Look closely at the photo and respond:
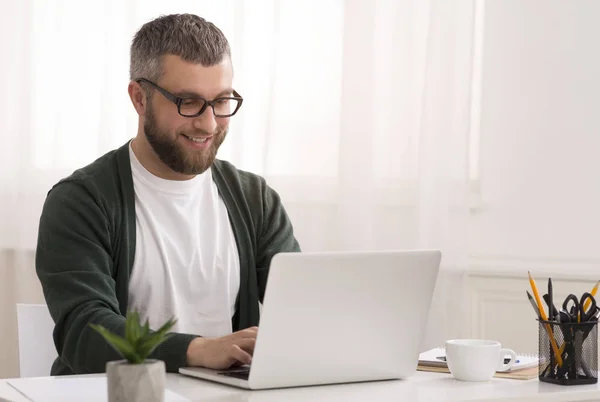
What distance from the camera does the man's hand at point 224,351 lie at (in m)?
1.69

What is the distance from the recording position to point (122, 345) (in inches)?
49.3

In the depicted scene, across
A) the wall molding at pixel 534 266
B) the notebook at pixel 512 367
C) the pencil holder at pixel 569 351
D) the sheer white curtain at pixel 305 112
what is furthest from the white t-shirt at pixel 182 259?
the wall molding at pixel 534 266

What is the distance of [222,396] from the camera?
1.53 meters

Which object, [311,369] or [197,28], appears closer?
[311,369]

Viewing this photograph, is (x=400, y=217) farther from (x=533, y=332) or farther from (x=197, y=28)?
(x=197, y=28)

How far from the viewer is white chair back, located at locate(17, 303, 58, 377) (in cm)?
217

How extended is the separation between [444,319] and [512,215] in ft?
1.36

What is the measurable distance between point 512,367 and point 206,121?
0.83 metres

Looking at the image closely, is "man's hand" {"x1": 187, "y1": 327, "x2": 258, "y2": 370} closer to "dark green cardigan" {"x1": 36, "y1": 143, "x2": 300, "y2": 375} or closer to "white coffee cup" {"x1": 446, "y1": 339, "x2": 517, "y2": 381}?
"dark green cardigan" {"x1": 36, "y1": 143, "x2": 300, "y2": 375}

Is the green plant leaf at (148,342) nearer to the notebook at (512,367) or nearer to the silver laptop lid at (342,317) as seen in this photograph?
the silver laptop lid at (342,317)

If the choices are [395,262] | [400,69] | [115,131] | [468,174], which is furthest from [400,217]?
[395,262]

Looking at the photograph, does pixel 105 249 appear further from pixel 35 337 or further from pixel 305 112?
pixel 305 112

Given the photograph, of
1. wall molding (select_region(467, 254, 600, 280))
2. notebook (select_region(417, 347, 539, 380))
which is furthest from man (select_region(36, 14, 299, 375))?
wall molding (select_region(467, 254, 600, 280))

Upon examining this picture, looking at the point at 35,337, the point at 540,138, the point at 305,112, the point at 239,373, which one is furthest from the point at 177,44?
the point at 540,138
